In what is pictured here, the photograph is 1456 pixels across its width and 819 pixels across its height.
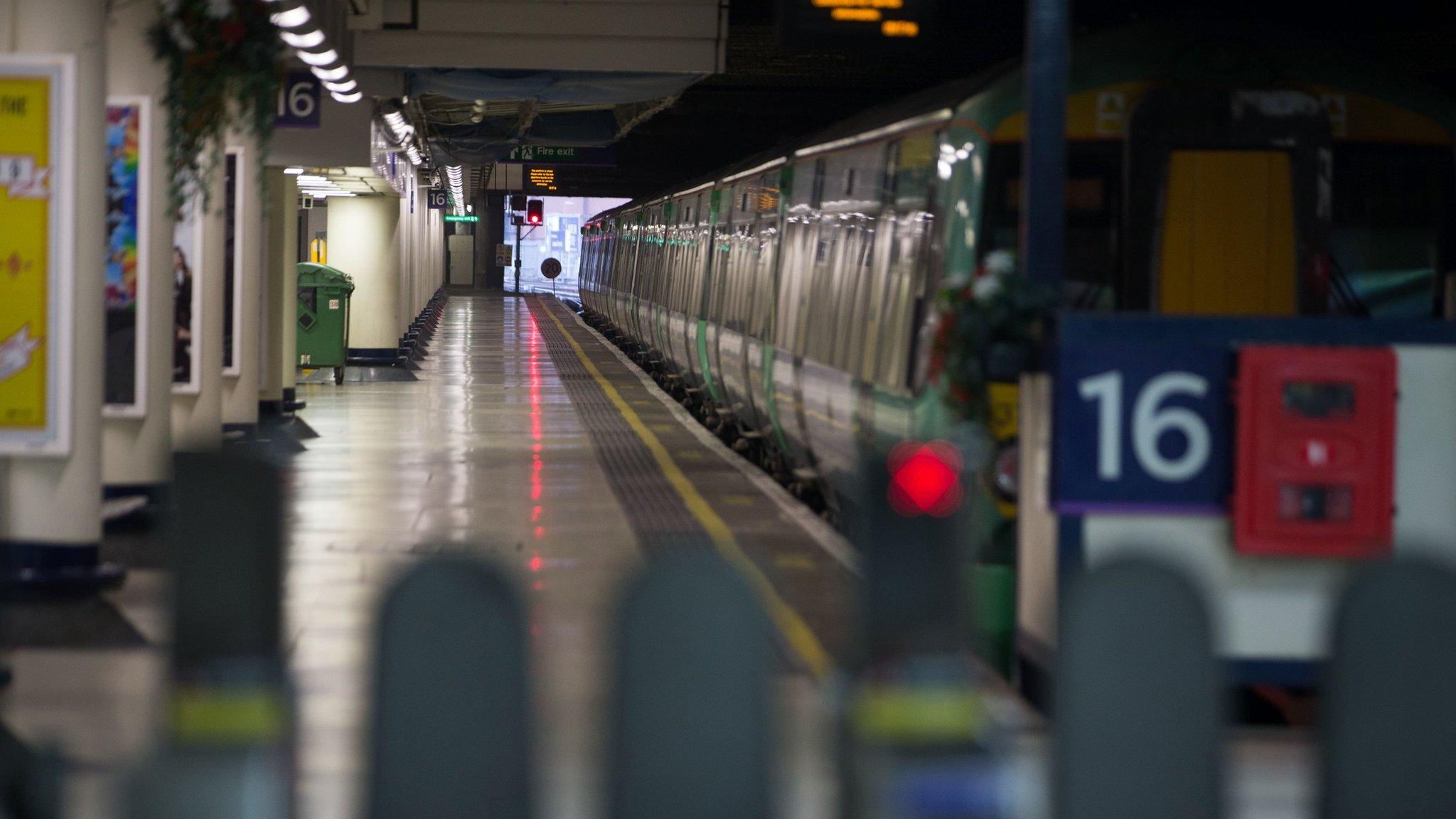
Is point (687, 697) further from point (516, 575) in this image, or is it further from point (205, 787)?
point (516, 575)

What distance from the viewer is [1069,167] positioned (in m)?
7.73

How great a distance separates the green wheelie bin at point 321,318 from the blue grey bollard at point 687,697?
59.6 ft

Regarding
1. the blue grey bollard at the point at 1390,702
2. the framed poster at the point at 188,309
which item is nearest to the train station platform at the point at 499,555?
the framed poster at the point at 188,309

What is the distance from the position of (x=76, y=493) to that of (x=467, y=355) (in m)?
20.1

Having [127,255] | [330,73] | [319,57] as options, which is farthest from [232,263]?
[127,255]

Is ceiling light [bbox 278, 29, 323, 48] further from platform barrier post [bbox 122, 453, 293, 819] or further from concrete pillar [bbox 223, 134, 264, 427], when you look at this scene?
platform barrier post [bbox 122, 453, 293, 819]

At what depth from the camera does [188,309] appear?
1140cm

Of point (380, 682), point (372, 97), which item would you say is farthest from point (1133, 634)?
point (372, 97)

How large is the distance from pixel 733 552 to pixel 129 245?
3544 mm

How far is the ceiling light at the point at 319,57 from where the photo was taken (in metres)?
11.7

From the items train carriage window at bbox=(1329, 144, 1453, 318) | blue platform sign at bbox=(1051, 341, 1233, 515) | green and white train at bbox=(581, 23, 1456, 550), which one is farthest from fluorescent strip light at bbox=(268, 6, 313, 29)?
blue platform sign at bbox=(1051, 341, 1233, 515)

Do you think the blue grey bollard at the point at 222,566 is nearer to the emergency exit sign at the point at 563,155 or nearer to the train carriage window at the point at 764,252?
the train carriage window at the point at 764,252

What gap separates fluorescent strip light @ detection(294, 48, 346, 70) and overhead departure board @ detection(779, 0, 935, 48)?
5277 millimetres

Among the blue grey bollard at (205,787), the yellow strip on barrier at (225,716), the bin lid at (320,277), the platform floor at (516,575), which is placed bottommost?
the platform floor at (516,575)
